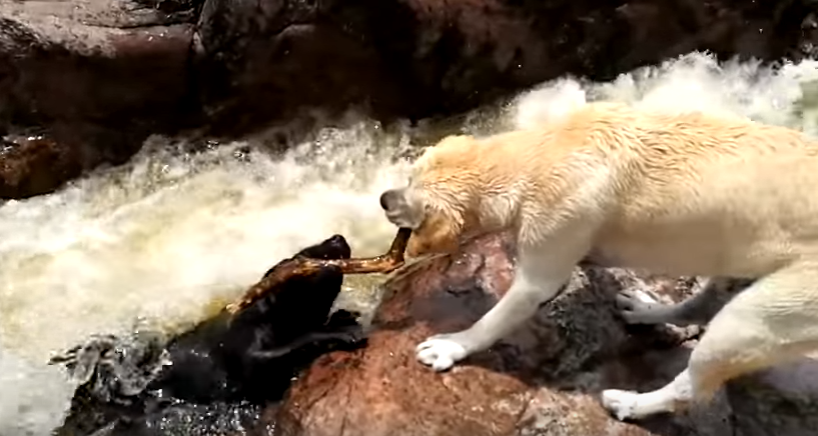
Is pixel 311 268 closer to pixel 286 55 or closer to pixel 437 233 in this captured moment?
pixel 437 233

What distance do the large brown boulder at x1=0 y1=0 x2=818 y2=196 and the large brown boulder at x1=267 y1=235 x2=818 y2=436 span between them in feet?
6.04

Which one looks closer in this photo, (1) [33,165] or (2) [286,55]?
(1) [33,165]

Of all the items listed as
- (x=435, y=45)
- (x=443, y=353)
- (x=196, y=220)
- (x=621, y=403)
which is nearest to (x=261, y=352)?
(x=443, y=353)

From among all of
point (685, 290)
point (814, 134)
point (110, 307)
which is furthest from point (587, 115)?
point (814, 134)

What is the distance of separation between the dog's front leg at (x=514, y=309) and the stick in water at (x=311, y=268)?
0.31 meters

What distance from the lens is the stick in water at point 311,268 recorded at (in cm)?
384

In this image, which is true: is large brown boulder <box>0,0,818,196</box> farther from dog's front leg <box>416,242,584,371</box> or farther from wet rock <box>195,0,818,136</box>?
dog's front leg <box>416,242,584,371</box>

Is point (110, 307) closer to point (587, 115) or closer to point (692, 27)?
point (587, 115)

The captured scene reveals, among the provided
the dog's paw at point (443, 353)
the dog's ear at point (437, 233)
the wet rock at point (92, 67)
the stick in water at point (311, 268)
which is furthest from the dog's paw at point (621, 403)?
the wet rock at point (92, 67)

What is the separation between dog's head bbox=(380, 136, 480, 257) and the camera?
3502mm

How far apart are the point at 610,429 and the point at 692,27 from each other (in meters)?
3.28

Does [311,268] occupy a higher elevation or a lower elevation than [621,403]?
higher

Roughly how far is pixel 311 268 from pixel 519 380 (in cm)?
84

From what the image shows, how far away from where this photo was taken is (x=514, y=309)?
11.9 ft
